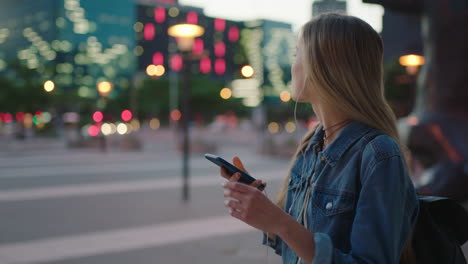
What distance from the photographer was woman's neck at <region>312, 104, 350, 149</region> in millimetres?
1566

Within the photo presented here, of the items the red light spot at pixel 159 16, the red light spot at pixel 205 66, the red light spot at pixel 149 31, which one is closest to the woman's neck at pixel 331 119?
the red light spot at pixel 149 31

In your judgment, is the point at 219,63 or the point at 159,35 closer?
the point at 159,35

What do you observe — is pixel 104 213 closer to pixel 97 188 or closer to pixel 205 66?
pixel 97 188

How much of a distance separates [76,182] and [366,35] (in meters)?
12.1

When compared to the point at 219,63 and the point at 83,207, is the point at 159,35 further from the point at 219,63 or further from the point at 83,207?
the point at 83,207

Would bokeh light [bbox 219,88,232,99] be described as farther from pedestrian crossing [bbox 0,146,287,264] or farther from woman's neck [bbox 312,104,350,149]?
woman's neck [bbox 312,104,350,149]

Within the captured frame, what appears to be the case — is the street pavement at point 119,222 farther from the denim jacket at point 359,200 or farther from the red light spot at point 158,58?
the red light spot at point 158,58

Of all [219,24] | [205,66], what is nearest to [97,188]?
[205,66]

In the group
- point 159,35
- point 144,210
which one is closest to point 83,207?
point 144,210

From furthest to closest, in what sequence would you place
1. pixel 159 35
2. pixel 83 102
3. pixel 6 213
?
pixel 159 35 → pixel 83 102 → pixel 6 213

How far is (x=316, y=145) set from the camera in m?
1.74

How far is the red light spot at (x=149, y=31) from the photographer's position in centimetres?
7862

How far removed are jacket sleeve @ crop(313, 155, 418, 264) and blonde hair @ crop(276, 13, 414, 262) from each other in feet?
0.65

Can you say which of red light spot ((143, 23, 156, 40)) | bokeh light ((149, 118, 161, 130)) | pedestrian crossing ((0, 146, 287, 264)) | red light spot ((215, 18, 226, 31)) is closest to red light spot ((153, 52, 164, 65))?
red light spot ((143, 23, 156, 40))
